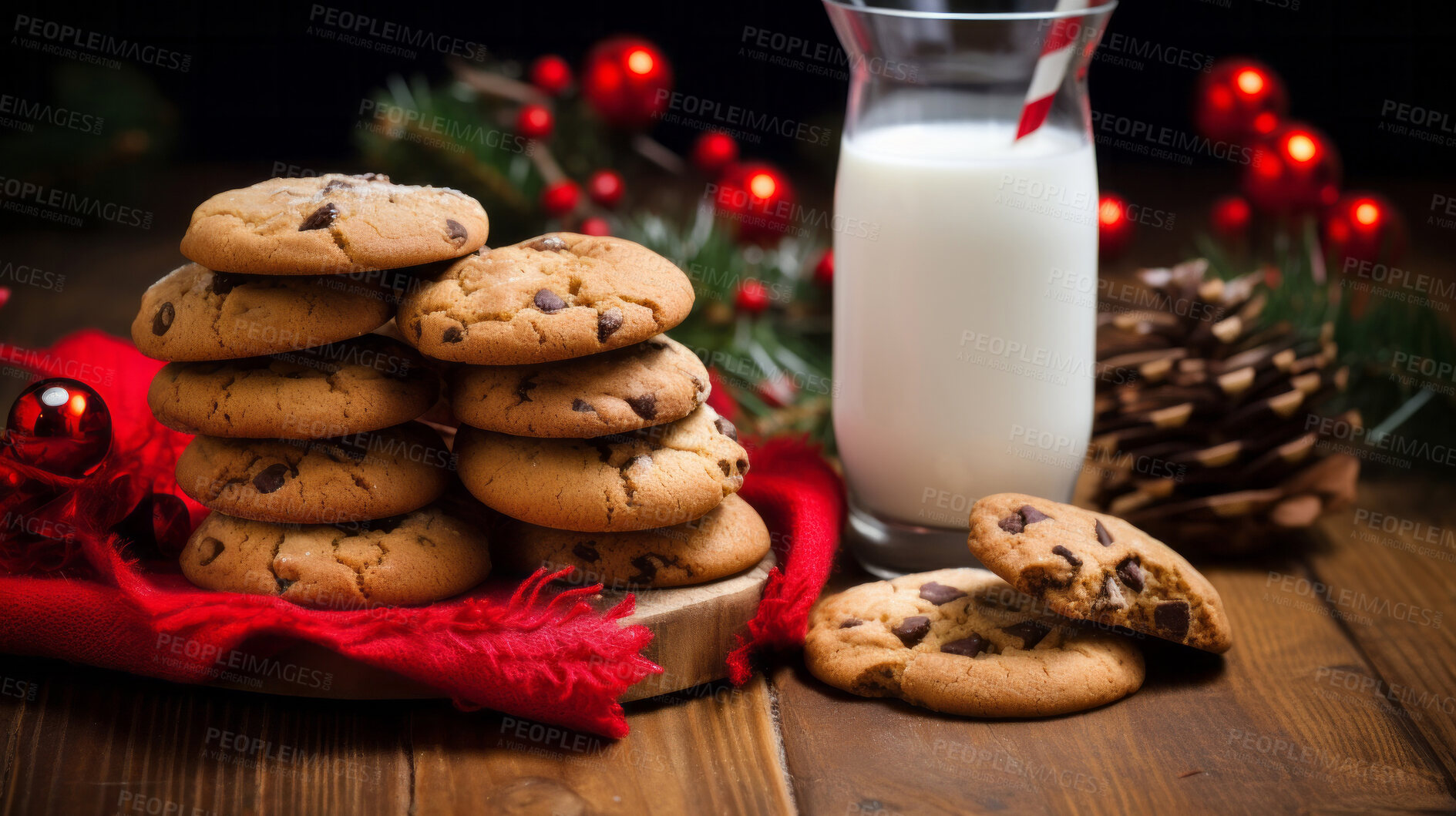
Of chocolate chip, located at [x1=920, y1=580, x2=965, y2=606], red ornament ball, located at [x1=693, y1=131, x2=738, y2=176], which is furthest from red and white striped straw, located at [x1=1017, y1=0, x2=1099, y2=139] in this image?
red ornament ball, located at [x1=693, y1=131, x2=738, y2=176]

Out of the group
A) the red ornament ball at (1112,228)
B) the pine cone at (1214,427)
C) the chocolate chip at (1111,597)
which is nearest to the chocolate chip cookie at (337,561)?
the chocolate chip at (1111,597)

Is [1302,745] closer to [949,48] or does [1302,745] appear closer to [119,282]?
[949,48]

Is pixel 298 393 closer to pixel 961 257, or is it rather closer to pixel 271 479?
pixel 271 479

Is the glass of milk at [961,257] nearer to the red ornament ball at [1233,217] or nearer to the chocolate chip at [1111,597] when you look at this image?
the chocolate chip at [1111,597]

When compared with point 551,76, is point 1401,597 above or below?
below

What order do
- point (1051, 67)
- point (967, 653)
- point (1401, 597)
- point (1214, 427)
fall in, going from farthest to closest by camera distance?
point (1214, 427) < point (1401, 597) < point (1051, 67) < point (967, 653)

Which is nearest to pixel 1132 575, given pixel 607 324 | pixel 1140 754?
pixel 1140 754
